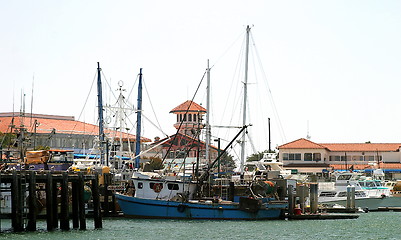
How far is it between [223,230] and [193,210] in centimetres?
759

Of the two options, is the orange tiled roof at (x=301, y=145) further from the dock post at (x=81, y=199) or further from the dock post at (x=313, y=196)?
the dock post at (x=81, y=199)

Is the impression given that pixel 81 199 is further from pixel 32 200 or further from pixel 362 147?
pixel 362 147

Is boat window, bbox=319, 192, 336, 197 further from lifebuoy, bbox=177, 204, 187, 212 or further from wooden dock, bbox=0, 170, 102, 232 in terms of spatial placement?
wooden dock, bbox=0, 170, 102, 232

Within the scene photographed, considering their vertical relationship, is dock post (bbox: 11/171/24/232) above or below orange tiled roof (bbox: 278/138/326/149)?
below

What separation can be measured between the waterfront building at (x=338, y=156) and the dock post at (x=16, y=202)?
81270 mm

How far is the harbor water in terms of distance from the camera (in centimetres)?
4791

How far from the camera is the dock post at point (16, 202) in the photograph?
44812mm

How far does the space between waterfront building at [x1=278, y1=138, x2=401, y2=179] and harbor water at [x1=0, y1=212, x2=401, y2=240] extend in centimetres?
6284

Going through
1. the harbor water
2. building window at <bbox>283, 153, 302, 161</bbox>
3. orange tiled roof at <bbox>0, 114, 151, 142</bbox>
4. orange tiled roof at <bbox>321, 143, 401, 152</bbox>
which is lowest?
the harbor water

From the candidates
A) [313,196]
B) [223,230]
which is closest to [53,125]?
[313,196]

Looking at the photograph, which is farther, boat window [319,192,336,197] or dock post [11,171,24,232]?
boat window [319,192,336,197]

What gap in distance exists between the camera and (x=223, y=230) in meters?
53.2

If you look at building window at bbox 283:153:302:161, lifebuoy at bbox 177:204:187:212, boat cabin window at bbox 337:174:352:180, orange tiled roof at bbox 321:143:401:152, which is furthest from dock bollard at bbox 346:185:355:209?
orange tiled roof at bbox 321:143:401:152

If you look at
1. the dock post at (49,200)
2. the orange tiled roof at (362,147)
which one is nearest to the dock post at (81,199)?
the dock post at (49,200)
